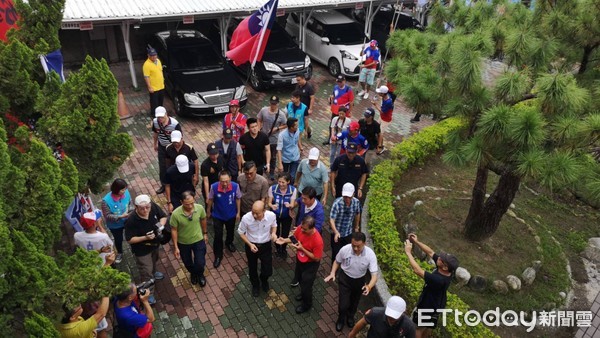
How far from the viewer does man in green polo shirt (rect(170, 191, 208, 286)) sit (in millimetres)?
6133

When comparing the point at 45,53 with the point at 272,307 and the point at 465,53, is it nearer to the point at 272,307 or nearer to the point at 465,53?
the point at 272,307

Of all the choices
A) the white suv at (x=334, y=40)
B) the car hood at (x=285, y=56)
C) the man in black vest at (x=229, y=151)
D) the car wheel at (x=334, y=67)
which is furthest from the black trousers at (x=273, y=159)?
the car wheel at (x=334, y=67)

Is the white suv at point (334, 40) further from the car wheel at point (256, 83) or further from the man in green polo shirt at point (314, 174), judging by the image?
the man in green polo shirt at point (314, 174)

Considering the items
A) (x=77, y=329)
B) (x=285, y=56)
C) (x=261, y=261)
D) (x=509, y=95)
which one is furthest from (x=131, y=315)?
(x=285, y=56)

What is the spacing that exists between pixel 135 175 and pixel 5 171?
6.14m

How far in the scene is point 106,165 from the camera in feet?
19.0

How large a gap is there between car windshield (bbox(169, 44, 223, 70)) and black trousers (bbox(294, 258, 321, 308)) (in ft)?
26.6

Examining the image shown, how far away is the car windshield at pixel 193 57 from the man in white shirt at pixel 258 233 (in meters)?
7.64

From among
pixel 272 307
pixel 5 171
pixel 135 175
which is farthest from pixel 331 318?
pixel 135 175

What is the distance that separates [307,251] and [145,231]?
212cm

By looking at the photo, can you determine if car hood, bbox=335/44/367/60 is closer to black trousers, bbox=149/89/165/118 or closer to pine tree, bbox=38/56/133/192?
black trousers, bbox=149/89/165/118

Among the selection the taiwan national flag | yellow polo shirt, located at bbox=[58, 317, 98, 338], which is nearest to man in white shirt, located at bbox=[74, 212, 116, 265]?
yellow polo shirt, located at bbox=[58, 317, 98, 338]

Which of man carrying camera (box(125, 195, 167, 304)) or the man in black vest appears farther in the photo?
the man in black vest

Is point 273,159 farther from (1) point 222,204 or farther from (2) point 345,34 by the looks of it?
(2) point 345,34
